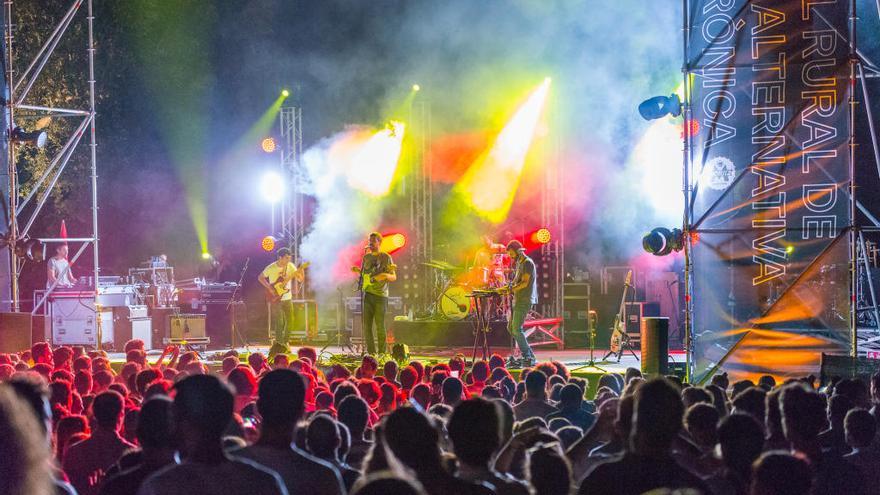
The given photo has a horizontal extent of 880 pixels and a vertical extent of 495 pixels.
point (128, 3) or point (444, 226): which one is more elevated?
point (128, 3)

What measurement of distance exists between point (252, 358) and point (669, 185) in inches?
616

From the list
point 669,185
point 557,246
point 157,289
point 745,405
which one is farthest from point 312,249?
Result: point 745,405

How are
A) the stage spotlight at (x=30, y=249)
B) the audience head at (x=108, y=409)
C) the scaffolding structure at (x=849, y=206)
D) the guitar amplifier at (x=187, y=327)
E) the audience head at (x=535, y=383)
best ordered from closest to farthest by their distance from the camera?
1. the audience head at (x=108, y=409)
2. the audience head at (x=535, y=383)
3. the scaffolding structure at (x=849, y=206)
4. the stage spotlight at (x=30, y=249)
5. the guitar amplifier at (x=187, y=327)

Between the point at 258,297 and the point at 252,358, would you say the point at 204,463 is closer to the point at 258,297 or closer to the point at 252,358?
the point at 252,358

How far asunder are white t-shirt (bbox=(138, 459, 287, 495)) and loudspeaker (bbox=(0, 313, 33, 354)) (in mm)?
12115

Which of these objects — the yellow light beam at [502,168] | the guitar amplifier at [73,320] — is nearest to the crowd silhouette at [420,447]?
the guitar amplifier at [73,320]

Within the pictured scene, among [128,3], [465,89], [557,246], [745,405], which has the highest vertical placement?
[128,3]

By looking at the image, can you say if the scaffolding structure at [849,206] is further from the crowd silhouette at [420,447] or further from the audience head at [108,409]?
the audience head at [108,409]

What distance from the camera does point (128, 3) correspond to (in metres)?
26.9

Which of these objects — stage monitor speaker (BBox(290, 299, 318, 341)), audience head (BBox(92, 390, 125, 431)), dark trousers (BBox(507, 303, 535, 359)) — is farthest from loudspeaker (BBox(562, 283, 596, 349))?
audience head (BBox(92, 390, 125, 431))

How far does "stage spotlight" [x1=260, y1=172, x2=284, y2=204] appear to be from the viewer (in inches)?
897

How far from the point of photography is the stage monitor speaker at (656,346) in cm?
1198

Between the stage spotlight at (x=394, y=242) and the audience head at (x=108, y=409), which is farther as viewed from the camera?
the stage spotlight at (x=394, y=242)

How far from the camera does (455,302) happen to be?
792 inches
